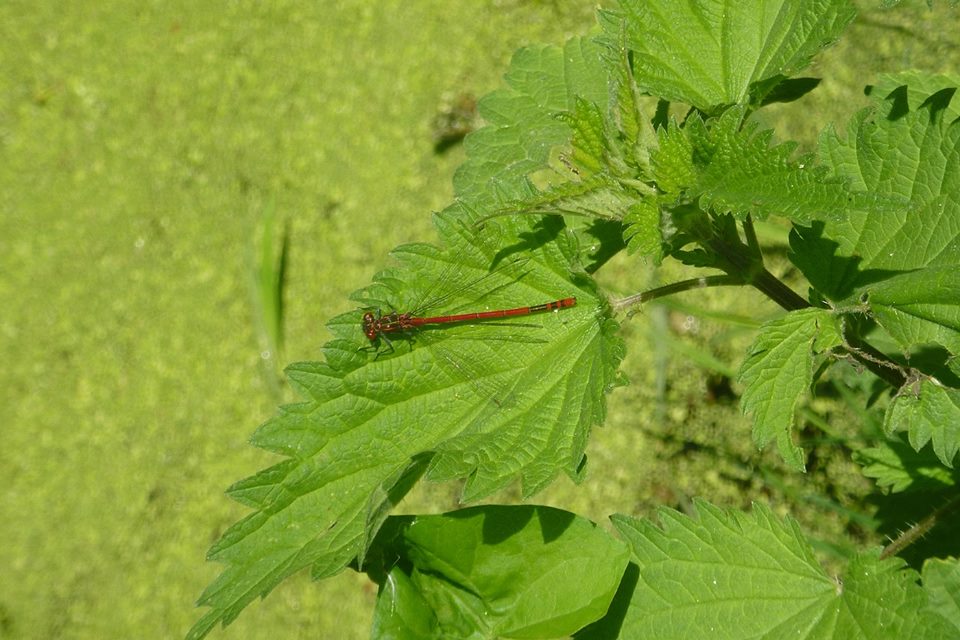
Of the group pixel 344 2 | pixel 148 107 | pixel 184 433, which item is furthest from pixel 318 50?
pixel 184 433

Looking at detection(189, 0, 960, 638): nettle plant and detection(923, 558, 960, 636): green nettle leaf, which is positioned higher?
detection(189, 0, 960, 638): nettle plant

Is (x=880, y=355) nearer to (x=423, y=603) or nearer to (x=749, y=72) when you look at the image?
(x=749, y=72)

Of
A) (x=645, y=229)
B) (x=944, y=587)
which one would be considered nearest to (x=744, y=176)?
(x=645, y=229)

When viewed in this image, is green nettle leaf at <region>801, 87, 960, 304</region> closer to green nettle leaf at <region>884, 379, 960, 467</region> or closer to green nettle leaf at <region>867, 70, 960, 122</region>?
green nettle leaf at <region>867, 70, 960, 122</region>

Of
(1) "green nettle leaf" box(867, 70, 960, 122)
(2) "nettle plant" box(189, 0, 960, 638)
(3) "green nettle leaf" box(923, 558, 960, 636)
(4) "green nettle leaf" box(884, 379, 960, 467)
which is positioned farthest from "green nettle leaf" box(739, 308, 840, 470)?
(1) "green nettle leaf" box(867, 70, 960, 122)

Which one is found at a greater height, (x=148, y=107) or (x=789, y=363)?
(x=148, y=107)

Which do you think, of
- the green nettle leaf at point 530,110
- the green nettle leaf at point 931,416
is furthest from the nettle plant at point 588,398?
the green nettle leaf at point 530,110

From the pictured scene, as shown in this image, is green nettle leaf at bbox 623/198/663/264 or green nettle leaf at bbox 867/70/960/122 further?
green nettle leaf at bbox 867/70/960/122
